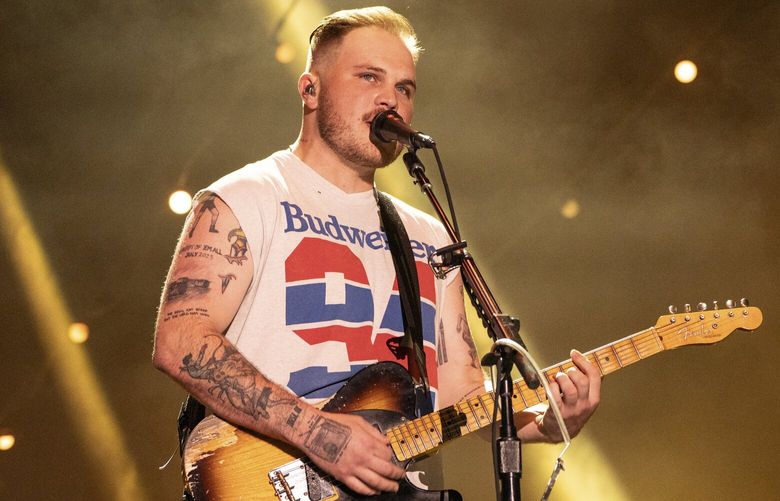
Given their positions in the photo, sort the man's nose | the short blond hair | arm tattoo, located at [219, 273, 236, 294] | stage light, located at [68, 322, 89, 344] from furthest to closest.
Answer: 1. stage light, located at [68, 322, 89, 344]
2. the short blond hair
3. the man's nose
4. arm tattoo, located at [219, 273, 236, 294]

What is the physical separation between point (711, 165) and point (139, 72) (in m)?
4.11

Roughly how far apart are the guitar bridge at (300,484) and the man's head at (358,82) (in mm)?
1194

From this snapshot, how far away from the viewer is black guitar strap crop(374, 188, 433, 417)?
2.67 metres

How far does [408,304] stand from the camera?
9.45ft

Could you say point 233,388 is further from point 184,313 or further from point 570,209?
point 570,209

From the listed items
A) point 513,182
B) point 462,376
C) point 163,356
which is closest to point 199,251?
point 163,356

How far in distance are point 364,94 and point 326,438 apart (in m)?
1.35

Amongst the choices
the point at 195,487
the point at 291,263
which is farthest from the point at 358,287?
the point at 195,487

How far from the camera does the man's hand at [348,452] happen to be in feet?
7.41

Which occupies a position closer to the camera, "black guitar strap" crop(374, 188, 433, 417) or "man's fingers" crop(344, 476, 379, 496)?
"man's fingers" crop(344, 476, 379, 496)

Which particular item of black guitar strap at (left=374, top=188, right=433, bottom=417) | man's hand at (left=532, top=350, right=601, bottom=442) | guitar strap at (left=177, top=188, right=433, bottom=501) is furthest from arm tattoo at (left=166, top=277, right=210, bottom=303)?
man's hand at (left=532, top=350, right=601, bottom=442)

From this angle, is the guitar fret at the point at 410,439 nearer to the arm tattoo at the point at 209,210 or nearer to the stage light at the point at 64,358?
the arm tattoo at the point at 209,210

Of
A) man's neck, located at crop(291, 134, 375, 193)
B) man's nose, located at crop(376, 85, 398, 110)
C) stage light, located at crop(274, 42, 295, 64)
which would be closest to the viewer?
man's nose, located at crop(376, 85, 398, 110)

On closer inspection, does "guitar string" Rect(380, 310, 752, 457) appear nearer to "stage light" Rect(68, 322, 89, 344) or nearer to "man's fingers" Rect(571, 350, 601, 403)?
"man's fingers" Rect(571, 350, 601, 403)
